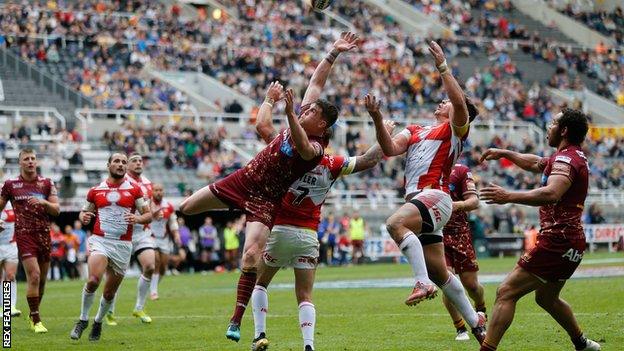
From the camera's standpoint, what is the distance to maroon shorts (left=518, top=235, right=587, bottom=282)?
11633mm

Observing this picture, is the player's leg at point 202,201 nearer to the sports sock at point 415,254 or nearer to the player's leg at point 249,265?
the player's leg at point 249,265

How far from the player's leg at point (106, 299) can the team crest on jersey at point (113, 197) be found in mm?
1004

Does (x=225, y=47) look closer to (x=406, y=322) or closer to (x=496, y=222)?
(x=496, y=222)

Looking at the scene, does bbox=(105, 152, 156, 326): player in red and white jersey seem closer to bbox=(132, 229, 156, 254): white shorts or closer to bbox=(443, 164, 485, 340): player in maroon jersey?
bbox=(132, 229, 156, 254): white shorts

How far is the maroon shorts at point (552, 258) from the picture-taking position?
11.6 meters

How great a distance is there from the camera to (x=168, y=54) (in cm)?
5116

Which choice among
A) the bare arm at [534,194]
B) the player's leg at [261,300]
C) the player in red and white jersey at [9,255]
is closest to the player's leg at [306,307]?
the player's leg at [261,300]

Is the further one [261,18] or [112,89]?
[261,18]

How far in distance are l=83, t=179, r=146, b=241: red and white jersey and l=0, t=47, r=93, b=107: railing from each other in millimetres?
28373

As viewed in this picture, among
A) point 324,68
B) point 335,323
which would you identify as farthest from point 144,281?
point 324,68

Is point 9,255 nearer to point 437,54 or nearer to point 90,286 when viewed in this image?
point 90,286

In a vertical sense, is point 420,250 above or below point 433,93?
above

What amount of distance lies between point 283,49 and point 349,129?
7.41 metres

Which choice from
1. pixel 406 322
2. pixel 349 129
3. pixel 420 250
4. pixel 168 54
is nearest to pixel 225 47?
pixel 168 54
